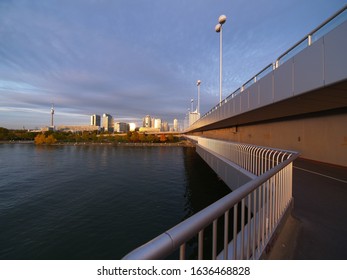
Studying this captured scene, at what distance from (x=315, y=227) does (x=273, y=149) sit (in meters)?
2.52

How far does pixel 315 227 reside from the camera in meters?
3.43

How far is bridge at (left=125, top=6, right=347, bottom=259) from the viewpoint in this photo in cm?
150

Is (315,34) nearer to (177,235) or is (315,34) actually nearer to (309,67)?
(309,67)

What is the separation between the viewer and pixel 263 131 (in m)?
15.3

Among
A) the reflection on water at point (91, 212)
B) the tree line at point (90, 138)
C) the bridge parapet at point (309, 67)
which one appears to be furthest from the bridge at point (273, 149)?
the tree line at point (90, 138)

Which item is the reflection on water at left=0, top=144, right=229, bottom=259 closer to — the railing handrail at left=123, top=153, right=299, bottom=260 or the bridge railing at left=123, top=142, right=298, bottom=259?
the bridge railing at left=123, top=142, right=298, bottom=259

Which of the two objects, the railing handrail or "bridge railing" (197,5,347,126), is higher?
"bridge railing" (197,5,347,126)

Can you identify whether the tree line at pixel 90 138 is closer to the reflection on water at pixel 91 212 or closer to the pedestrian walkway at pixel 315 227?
the reflection on water at pixel 91 212

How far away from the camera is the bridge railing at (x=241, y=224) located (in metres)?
0.96

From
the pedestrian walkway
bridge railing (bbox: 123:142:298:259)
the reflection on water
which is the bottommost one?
the reflection on water

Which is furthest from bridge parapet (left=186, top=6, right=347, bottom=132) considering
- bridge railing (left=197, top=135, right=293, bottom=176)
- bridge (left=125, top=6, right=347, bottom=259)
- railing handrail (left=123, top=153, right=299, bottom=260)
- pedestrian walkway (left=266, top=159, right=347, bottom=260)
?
railing handrail (left=123, top=153, right=299, bottom=260)

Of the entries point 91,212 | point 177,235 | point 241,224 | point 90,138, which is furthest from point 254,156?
point 90,138

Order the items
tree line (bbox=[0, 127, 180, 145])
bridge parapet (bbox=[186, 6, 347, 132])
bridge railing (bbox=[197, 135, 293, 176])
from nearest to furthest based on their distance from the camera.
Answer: bridge parapet (bbox=[186, 6, 347, 132]) → bridge railing (bbox=[197, 135, 293, 176]) → tree line (bbox=[0, 127, 180, 145])
